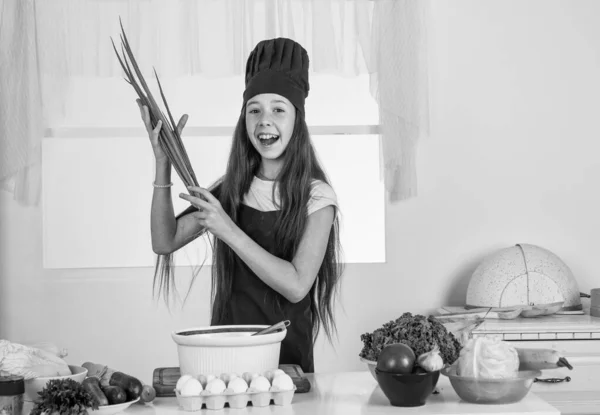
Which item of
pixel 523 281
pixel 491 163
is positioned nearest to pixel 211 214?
pixel 523 281

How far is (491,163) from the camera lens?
397cm

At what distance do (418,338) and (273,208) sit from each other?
70 cm

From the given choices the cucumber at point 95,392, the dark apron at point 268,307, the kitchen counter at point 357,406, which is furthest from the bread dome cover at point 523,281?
the cucumber at point 95,392

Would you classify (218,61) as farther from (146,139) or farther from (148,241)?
(148,241)

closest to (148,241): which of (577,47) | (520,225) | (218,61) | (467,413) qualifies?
(218,61)

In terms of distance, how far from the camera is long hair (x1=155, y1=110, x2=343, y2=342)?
2266mm

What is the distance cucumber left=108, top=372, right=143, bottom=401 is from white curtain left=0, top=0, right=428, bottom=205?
233cm

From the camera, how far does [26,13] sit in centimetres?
386

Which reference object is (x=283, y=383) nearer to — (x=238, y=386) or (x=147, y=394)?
(x=238, y=386)

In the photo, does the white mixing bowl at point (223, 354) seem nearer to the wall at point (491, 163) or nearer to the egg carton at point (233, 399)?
the egg carton at point (233, 399)

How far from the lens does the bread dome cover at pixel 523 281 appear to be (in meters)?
3.56

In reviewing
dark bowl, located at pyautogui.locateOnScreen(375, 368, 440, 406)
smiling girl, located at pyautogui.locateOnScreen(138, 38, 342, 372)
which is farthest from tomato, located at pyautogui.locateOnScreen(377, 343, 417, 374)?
smiling girl, located at pyautogui.locateOnScreen(138, 38, 342, 372)

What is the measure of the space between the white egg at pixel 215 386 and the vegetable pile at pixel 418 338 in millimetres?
363

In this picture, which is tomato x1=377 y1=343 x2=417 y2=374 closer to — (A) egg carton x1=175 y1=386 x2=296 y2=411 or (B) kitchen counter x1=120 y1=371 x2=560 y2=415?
(B) kitchen counter x1=120 y1=371 x2=560 y2=415
